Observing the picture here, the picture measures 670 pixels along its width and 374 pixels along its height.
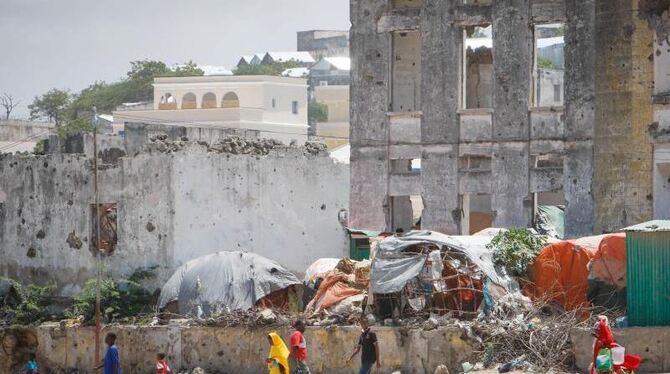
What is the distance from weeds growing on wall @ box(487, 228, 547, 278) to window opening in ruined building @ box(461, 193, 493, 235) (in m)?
6.28

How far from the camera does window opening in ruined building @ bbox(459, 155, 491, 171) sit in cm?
3472

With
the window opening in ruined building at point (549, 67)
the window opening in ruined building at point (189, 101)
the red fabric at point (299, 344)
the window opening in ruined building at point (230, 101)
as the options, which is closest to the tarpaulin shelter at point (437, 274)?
the red fabric at point (299, 344)

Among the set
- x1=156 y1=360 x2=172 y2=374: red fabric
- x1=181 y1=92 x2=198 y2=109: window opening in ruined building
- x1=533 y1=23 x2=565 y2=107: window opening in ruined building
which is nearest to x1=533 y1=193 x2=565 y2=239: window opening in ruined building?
x1=533 y1=23 x2=565 y2=107: window opening in ruined building

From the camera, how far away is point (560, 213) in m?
34.9

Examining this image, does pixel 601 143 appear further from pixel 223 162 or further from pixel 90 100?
pixel 90 100

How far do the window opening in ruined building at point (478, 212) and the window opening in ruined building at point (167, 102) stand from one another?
29627 millimetres

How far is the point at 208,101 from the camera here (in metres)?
68.4

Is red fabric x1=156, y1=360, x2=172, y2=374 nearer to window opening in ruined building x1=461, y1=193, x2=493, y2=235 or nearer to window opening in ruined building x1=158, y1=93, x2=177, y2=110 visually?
window opening in ruined building x1=461, y1=193, x2=493, y2=235

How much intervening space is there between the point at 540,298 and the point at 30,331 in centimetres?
973

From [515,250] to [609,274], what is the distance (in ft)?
6.03

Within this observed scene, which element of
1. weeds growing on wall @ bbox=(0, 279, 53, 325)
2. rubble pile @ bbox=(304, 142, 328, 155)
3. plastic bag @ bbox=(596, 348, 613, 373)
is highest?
rubble pile @ bbox=(304, 142, 328, 155)

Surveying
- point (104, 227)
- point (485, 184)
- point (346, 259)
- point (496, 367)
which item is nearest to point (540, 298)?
point (496, 367)

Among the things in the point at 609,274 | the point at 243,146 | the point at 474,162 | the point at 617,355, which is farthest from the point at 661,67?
the point at 617,355

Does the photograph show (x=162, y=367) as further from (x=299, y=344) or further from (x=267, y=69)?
(x=267, y=69)
